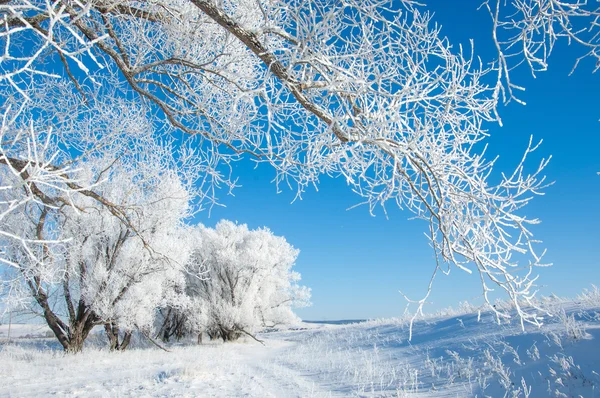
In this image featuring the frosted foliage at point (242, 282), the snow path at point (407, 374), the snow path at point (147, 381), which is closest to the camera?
the snow path at point (407, 374)

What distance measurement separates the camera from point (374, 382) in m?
9.10

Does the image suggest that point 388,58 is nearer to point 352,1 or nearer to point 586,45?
point 352,1

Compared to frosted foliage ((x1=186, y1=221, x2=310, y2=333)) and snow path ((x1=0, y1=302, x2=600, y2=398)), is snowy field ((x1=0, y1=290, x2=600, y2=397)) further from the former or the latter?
frosted foliage ((x1=186, y1=221, x2=310, y2=333))

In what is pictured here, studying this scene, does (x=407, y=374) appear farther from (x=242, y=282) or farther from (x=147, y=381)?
(x=242, y=282)

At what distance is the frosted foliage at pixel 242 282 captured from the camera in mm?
23844

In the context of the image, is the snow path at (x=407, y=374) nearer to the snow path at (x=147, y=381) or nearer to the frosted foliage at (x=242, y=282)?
the snow path at (x=147, y=381)

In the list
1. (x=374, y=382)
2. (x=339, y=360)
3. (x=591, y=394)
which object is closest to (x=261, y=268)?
(x=339, y=360)

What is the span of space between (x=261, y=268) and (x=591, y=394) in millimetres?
20665

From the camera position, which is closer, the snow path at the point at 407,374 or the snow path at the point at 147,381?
the snow path at the point at 407,374

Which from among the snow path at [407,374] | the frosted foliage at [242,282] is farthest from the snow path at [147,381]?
the frosted foliage at [242,282]

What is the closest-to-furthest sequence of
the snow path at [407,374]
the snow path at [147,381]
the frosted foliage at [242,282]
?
the snow path at [407,374], the snow path at [147,381], the frosted foliage at [242,282]

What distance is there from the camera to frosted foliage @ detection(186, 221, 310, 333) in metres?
23.8

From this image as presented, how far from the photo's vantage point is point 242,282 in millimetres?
25406

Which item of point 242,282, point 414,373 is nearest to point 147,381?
point 414,373
